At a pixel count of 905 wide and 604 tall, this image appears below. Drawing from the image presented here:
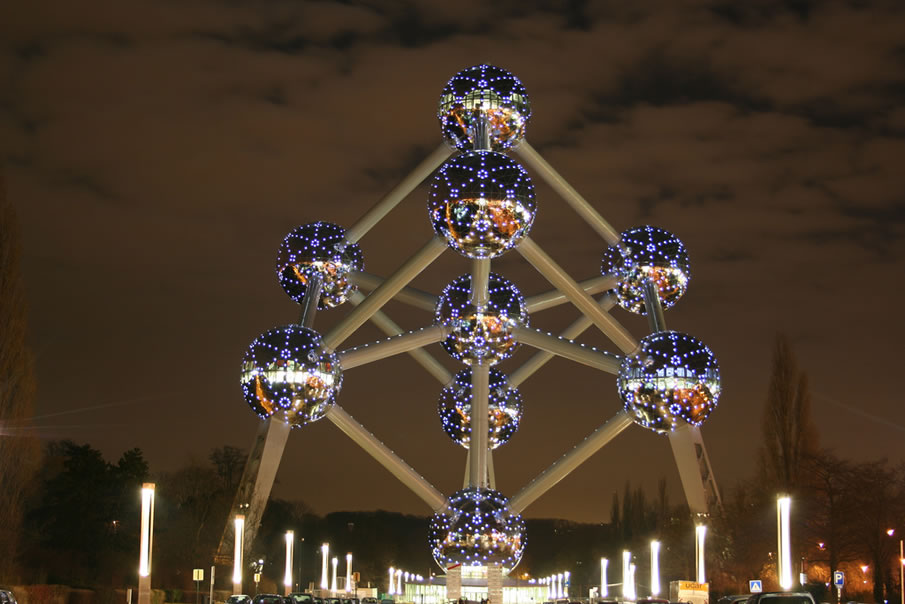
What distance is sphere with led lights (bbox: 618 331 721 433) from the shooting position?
27.4 meters

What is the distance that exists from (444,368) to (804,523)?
59.4ft

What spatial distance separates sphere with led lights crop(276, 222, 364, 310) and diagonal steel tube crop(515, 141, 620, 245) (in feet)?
15.9

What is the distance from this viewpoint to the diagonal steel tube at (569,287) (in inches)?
1166

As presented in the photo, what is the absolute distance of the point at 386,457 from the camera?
3209 centimetres

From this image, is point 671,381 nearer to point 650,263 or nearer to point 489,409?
point 650,263

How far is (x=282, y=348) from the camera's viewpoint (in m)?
27.8

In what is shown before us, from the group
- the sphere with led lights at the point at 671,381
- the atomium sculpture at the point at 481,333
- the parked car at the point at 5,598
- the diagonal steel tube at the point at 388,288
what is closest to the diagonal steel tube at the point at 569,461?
the atomium sculpture at the point at 481,333

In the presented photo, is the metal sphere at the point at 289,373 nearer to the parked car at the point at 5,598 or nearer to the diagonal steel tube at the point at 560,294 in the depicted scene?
the parked car at the point at 5,598

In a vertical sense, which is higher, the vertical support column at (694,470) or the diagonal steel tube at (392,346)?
the diagonal steel tube at (392,346)

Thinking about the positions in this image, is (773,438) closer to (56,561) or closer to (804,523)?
(804,523)

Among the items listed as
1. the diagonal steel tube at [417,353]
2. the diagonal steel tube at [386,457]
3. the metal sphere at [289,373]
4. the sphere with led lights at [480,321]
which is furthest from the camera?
the diagonal steel tube at [417,353]

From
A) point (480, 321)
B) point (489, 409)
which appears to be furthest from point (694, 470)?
point (480, 321)

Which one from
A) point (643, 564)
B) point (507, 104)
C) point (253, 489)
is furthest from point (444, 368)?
point (643, 564)

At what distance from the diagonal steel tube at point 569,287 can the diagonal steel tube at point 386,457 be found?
5.68 metres
